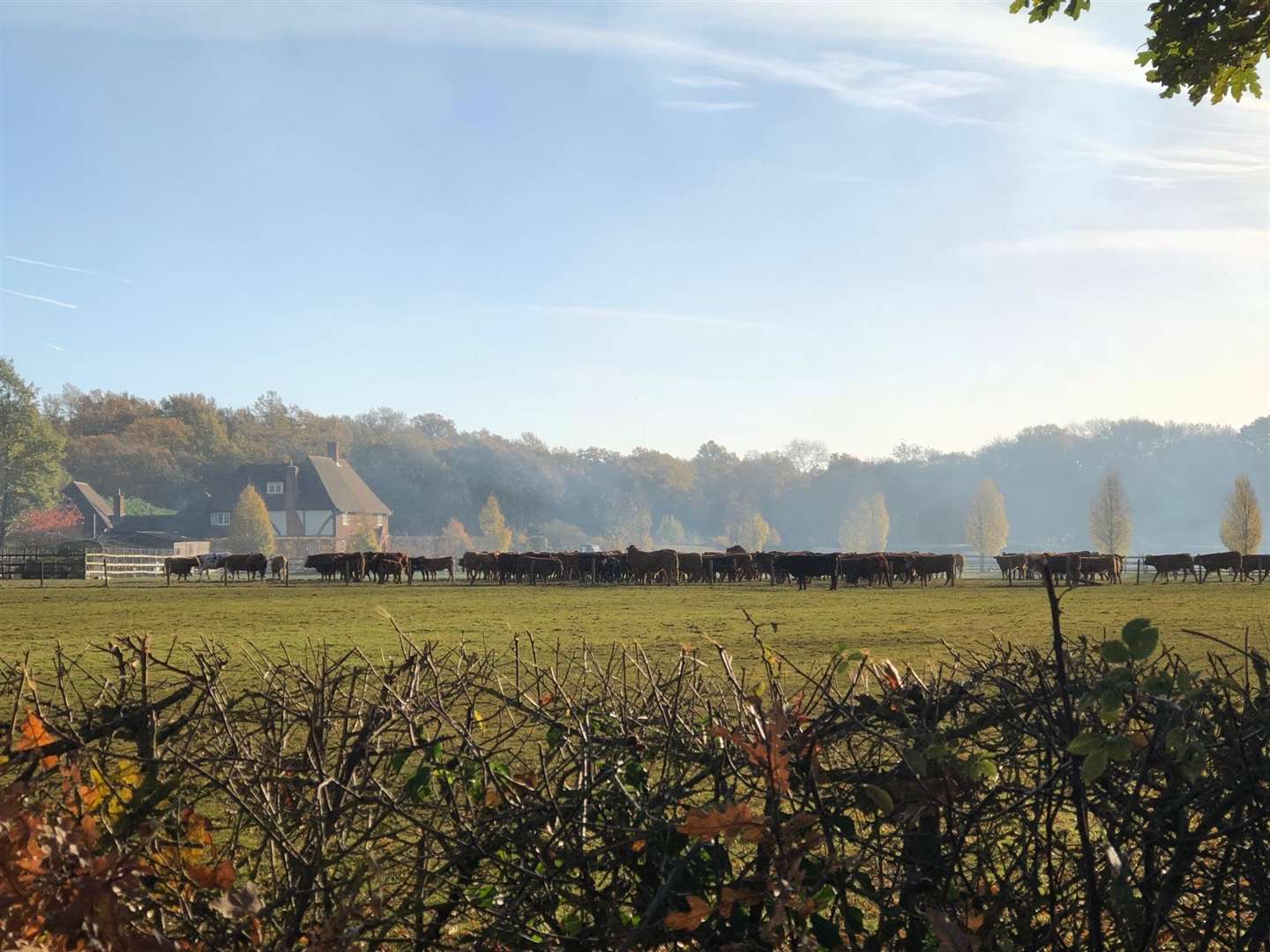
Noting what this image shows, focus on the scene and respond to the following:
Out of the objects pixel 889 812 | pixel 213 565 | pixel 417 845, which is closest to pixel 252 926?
pixel 417 845

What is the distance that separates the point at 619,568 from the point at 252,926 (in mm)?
47886

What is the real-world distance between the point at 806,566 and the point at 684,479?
139m

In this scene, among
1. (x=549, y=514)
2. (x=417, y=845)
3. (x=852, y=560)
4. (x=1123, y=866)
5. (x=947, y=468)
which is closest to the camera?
(x=1123, y=866)

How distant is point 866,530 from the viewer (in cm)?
14050

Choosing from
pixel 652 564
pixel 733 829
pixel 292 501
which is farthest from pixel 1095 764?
pixel 292 501

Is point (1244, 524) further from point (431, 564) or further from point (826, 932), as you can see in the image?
point (826, 932)

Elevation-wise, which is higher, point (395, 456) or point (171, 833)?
point (395, 456)

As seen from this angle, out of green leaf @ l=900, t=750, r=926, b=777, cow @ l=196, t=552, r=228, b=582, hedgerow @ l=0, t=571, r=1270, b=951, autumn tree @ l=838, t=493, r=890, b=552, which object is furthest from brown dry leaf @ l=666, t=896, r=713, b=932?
Result: autumn tree @ l=838, t=493, r=890, b=552

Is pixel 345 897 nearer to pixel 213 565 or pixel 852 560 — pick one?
pixel 852 560

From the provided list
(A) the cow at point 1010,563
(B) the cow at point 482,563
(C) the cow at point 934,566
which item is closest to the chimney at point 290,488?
(B) the cow at point 482,563

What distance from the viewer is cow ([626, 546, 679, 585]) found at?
48.8 meters

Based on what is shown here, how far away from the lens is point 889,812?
8.26ft

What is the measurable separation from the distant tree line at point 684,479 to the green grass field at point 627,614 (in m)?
77.3

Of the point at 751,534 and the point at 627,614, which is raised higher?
the point at 751,534
